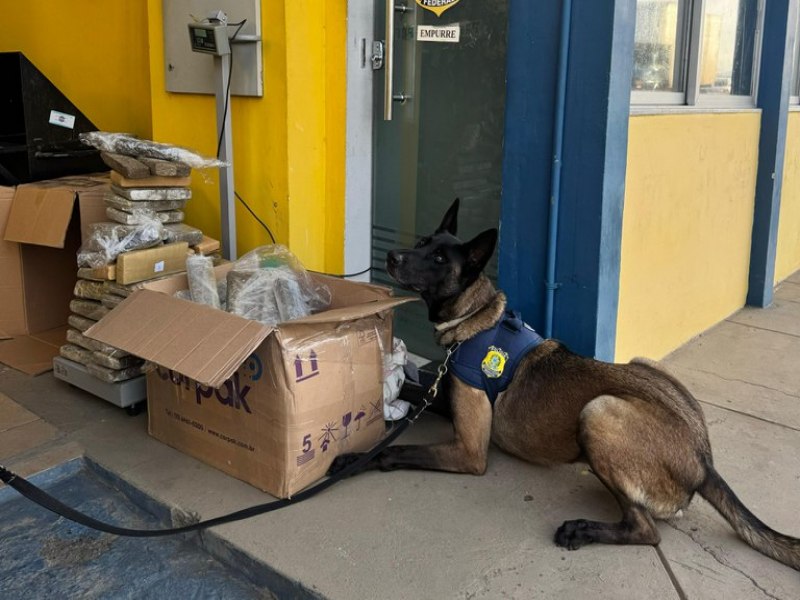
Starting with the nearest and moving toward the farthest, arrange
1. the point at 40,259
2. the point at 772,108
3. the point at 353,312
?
the point at 353,312, the point at 40,259, the point at 772,108

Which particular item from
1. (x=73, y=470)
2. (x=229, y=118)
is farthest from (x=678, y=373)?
(x=73, y=470)

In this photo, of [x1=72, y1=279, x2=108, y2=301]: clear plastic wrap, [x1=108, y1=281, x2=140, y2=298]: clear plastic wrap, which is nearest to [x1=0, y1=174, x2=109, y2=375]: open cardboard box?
[x1=72, y1=279, x2=108, y2=301]: clear plastic wrap

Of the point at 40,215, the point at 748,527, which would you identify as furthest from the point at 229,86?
the point at 748,527

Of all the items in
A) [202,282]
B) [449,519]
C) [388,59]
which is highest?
[388,59]

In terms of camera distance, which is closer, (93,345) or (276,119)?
(93,345)

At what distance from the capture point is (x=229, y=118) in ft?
12.3

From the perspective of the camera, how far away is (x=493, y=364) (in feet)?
9.53

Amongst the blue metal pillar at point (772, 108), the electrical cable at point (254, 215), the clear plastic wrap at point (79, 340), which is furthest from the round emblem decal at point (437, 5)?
the blue metal pillar at point (772, 108)

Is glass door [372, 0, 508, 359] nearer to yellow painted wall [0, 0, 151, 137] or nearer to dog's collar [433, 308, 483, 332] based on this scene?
dog's collar [433, 308, 483, 332]

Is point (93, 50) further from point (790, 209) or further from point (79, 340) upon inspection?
point (790, 209)

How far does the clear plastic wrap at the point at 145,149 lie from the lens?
3.51 metres

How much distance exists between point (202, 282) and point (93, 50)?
2.34 m

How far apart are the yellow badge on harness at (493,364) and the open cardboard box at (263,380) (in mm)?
412

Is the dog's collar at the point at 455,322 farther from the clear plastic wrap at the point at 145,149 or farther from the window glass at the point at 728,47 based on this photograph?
the window glass at the point at 728,47
